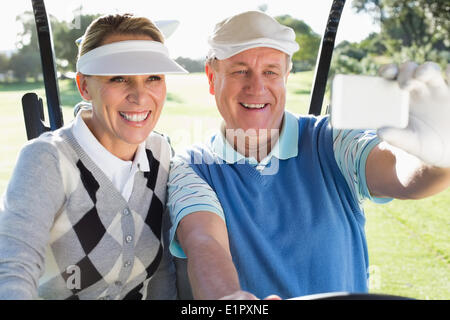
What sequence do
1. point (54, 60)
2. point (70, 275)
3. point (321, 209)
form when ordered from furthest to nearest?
point (54, 60) → point (321, 209) → point (70, 275)

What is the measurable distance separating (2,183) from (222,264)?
5395 millimetres

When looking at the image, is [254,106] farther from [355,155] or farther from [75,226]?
[75,226]

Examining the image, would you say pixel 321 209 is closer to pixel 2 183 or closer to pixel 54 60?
pixel 54 60

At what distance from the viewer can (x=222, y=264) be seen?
1.19 metres

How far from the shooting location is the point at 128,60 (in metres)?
1.33

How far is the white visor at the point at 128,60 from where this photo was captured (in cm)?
132

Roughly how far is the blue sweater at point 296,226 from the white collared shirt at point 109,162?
0.22 meters

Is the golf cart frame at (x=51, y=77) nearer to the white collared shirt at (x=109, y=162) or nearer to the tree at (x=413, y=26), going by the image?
the white collared shirt at (x=109, y=162)

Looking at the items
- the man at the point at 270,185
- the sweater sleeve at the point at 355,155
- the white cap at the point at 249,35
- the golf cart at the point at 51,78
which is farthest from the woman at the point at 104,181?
the sweater sleeve at the point at 355,155

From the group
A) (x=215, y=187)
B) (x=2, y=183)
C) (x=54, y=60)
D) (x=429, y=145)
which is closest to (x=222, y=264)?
(x=215, y=187)

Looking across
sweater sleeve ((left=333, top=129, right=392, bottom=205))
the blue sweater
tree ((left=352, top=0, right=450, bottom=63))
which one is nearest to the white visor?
the blue sweater

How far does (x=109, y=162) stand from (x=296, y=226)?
1.85ft

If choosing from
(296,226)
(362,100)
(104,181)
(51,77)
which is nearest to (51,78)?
(51,77)

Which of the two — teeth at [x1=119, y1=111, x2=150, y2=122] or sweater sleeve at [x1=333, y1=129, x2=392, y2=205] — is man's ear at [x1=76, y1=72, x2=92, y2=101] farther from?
sweater sleeve at [x1=333, y1=129, x2=392, y2=205]
